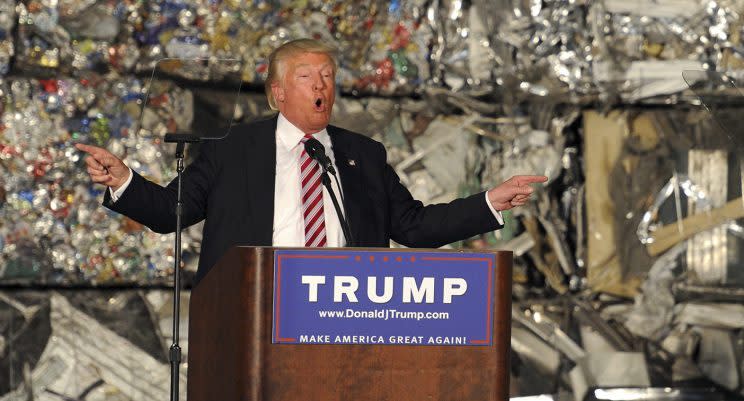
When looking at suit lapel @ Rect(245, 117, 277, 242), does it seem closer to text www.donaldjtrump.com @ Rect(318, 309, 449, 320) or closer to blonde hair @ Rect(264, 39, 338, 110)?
blonde hair @ Rect(264, 39, 338, 110)

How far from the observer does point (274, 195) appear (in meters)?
3.57

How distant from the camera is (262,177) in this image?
11.8 feet

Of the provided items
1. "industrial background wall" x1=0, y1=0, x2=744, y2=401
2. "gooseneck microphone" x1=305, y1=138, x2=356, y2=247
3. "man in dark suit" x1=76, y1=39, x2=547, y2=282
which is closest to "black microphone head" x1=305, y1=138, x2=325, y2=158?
"gooseneck microphone" x1=305, y1=138, x2=356, y2=247

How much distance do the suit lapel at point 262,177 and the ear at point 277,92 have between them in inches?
2.6

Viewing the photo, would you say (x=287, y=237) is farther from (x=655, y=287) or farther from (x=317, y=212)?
(x=655, y=287)

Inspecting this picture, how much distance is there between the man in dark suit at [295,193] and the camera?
350 centimetres

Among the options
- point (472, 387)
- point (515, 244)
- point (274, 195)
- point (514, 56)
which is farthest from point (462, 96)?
point (472, 387)

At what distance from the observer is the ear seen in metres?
3.77

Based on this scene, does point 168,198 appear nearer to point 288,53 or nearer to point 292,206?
point 292,206

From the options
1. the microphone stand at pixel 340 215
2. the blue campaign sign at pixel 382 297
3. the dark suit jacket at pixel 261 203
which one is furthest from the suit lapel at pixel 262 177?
the blue campaign sign at pixel 382 297

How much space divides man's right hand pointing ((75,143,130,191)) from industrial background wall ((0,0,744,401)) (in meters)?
1.60

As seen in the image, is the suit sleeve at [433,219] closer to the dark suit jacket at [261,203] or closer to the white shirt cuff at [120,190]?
the dark suit jacket at [261,203]

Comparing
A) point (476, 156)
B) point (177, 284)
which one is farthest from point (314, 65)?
point (476, 156)

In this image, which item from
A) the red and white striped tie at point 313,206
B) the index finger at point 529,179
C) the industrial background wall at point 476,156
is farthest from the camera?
the industrial background wall at point 476,156
